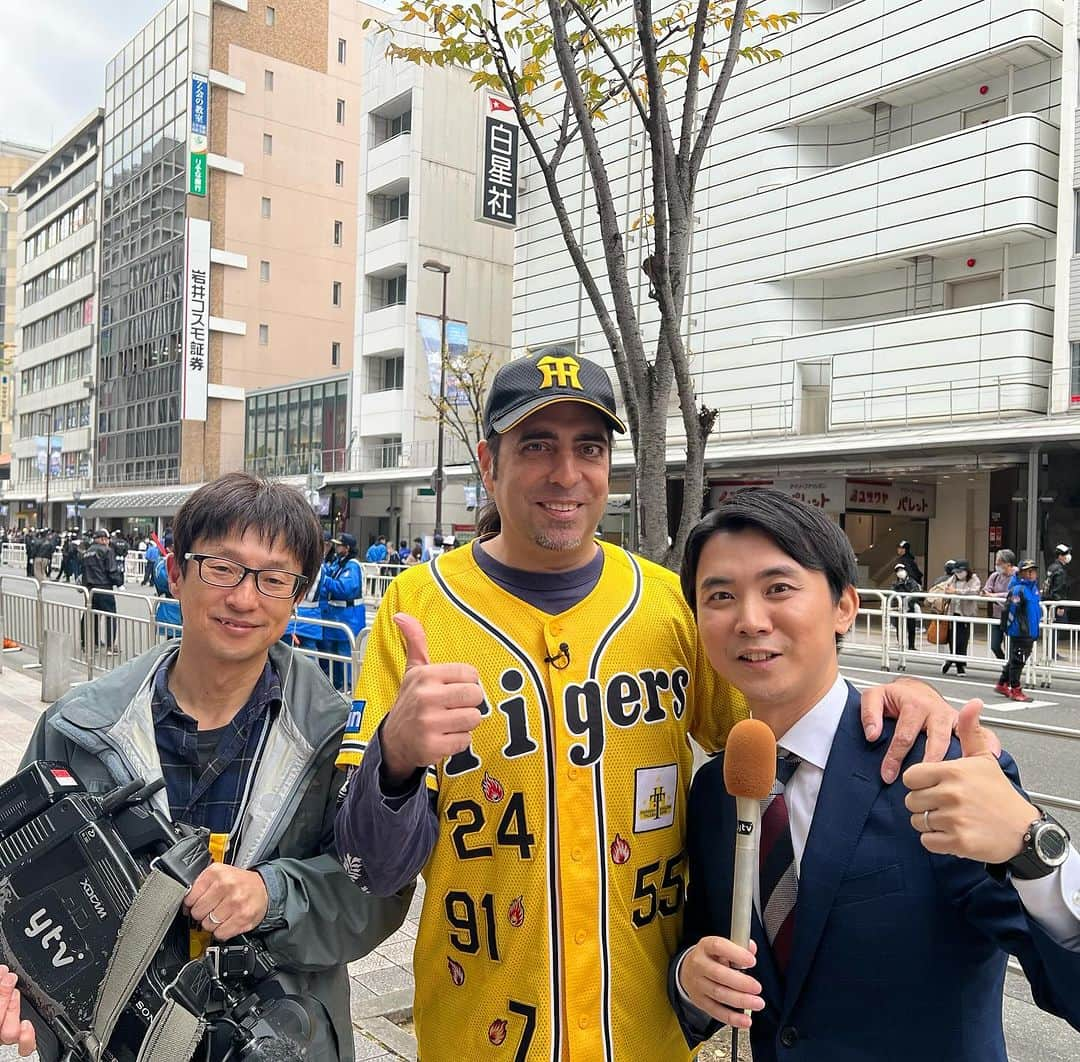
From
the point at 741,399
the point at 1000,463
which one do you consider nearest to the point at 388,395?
the point at 741,399

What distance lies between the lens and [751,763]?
59.6 inches

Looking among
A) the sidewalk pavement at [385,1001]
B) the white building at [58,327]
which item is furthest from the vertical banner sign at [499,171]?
the white building at [58,327]

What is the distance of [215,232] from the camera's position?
5341 cm

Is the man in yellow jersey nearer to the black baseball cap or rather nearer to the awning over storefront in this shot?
the black baseball cap

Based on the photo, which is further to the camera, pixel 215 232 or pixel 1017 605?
pixel 215 232

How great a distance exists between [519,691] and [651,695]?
309 millimetres

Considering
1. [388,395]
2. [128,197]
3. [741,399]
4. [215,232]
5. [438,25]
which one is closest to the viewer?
[438,25]

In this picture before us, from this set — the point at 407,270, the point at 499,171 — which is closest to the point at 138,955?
the point at 499,171

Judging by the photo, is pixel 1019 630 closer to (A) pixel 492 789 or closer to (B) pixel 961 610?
(B) pixel 961 610

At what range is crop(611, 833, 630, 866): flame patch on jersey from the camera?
6.51 feet

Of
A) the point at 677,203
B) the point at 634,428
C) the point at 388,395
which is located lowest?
the point at 634,428

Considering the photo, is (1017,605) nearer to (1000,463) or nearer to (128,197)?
(1000,463)

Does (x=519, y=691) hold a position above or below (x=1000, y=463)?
below

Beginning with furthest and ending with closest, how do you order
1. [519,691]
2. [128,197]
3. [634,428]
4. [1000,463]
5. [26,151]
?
[26,151]
[128,197]
[1000,463]
[634,428]
[519,691]
